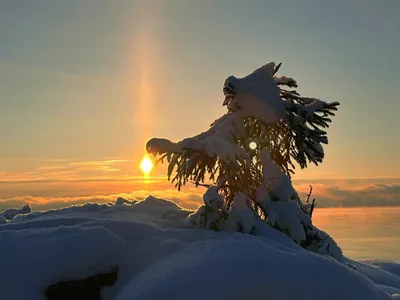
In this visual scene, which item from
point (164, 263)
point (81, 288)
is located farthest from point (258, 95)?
point (81, 288)

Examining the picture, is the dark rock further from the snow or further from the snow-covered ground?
the snow

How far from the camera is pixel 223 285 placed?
627cm

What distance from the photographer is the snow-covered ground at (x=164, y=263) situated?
6.36 metres

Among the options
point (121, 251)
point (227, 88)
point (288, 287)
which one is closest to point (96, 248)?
point (121, 251)

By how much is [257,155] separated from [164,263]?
19.3ft

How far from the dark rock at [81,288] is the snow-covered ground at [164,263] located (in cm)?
9

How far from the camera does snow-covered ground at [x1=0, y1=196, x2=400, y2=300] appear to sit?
6.36 m

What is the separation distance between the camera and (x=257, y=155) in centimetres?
1220

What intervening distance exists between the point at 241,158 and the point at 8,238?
5.03 meters

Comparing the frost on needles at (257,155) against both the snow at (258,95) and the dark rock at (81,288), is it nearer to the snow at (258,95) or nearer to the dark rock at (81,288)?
the snow at (258,95)

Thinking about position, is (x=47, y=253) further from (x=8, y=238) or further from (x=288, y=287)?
(x=288, y=287)

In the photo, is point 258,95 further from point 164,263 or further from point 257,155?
point 164,263

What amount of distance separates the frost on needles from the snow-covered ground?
3.32ft

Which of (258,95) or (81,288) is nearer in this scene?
(81,288)
